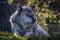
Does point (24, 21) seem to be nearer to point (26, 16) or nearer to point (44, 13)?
point (26, 16)

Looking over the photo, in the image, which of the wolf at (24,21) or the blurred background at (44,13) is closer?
the wolf at (24,21)

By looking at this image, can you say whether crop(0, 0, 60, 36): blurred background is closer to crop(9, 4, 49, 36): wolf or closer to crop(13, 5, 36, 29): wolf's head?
crop(9, 4, 49, 36): wolf

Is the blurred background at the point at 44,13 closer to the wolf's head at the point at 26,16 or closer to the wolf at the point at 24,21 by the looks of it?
the wolf at the point at 24,21

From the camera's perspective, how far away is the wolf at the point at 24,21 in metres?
7.59

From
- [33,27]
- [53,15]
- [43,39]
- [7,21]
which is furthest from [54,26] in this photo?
[43,39]

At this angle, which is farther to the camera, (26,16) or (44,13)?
(44,13)

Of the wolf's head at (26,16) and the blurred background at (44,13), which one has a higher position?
the wolf's head at (26,16)

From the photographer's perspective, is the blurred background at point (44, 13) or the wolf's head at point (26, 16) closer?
the wolf's head at point (26, 16)

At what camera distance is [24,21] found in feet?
25.4

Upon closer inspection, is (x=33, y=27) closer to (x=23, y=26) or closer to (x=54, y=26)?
(x=23, y=26)

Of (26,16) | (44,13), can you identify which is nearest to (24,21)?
(26,16)

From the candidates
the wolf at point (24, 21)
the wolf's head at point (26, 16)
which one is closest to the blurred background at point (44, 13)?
the wolf at point (24, 21)

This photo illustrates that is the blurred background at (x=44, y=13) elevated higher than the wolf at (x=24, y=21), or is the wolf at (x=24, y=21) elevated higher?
the wolf at (x=24, y=21)

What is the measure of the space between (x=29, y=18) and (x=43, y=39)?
3.23ft
